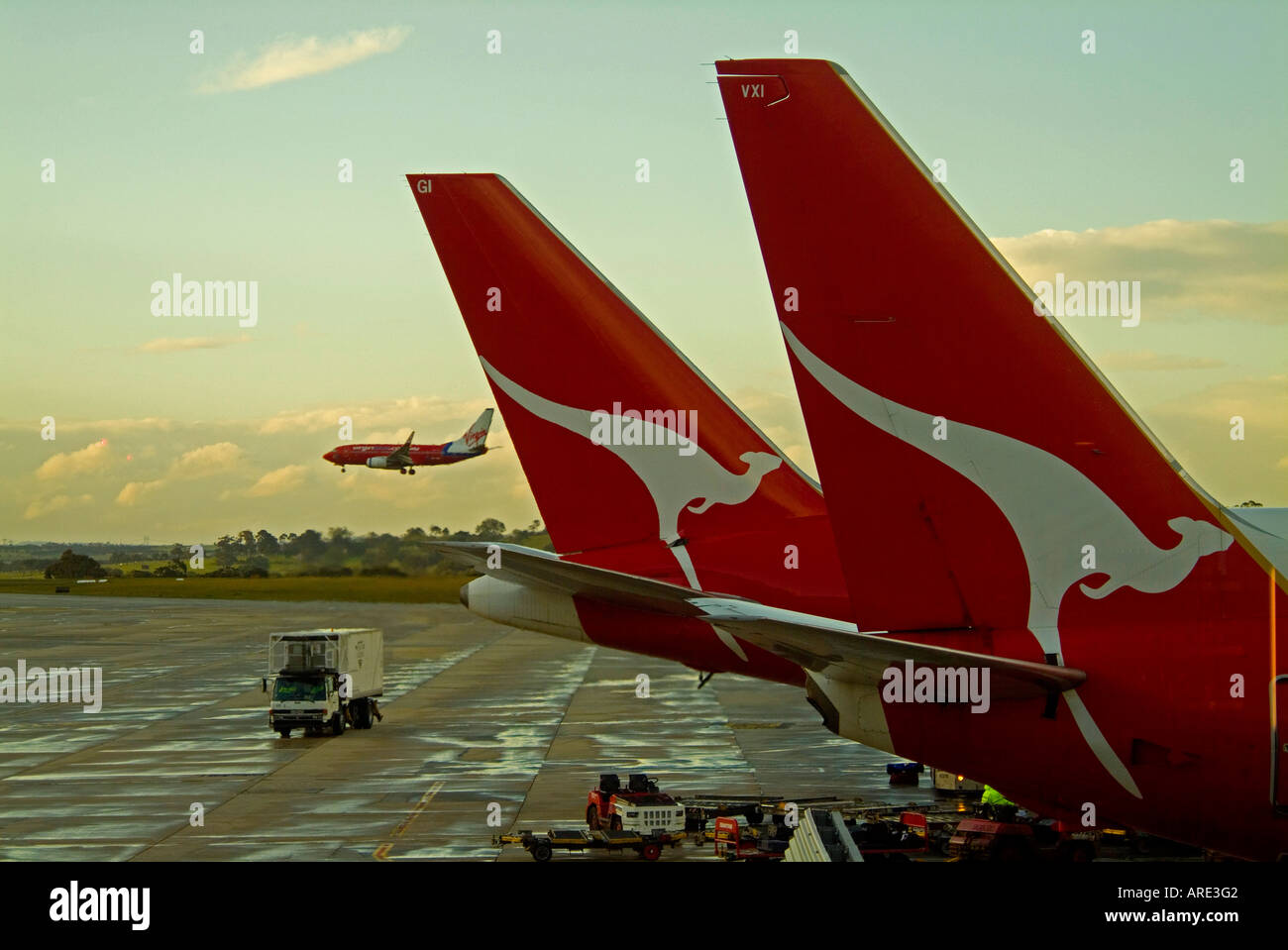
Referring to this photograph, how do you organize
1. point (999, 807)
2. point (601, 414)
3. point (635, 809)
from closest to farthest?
point (601, 414) < point (999, 807) < point (635, 809)

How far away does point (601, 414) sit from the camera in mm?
20734

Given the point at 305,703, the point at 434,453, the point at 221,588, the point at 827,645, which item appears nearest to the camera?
the point at 827,645

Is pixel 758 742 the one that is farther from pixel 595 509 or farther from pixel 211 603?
pixel 211 603

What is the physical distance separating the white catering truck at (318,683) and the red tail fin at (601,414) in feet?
83.2

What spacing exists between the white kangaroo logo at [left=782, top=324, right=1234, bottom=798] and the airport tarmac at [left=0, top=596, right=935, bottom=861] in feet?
55.6

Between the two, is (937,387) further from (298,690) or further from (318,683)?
(298,690)

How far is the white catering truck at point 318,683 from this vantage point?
44.0m

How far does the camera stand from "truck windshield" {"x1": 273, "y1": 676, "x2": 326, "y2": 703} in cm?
4441

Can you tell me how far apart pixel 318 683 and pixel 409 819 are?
16735 mm

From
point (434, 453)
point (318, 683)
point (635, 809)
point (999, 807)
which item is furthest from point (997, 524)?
point (434, 453)

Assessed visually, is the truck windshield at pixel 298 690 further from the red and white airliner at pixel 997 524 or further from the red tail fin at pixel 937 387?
the red tail fin at pixel 937 387

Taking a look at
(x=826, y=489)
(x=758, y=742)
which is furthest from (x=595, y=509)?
(x=758, y=742)
